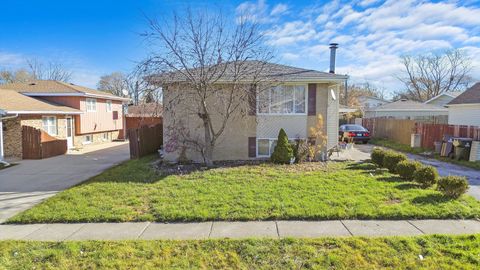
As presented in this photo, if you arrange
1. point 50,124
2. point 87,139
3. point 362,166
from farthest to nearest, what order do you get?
point 87,139, point 50,124, point 362,166

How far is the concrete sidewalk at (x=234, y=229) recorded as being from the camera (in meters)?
4.48

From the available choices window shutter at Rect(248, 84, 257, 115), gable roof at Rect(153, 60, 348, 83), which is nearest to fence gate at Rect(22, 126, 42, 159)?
gable roof at Rect(153, 60, 348, 83)

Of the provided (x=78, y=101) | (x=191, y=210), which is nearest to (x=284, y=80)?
(x=191, y=210)

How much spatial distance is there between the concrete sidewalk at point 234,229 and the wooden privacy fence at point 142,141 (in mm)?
7718

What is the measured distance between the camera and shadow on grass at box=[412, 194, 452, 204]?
5820mm

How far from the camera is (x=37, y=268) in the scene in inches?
141

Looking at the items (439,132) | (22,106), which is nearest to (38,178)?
(22,106)

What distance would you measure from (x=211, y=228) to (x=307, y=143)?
22.7ft

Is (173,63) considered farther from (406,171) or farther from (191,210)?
(406,171)

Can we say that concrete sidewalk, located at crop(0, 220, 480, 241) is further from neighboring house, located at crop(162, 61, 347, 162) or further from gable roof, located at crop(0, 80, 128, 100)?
gable roof, located at crop(0, 80, 128, 100)

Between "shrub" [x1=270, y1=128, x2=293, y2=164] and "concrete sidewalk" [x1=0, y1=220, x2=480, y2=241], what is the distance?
510cm

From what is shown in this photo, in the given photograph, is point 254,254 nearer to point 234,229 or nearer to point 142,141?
point 234,229

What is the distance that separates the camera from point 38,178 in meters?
8.89

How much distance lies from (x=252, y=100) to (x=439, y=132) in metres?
11.1
